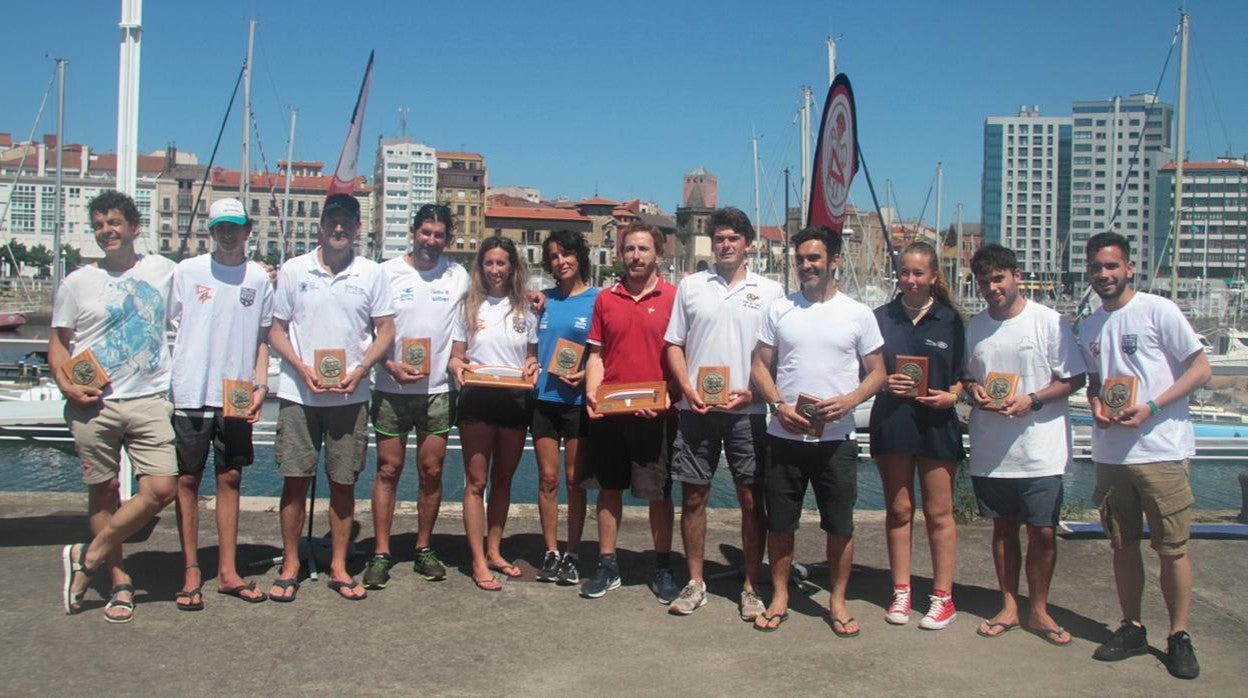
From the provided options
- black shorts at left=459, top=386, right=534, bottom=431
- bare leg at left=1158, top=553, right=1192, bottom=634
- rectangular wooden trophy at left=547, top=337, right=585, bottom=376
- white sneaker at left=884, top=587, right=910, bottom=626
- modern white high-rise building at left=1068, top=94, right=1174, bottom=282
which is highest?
modern white high-rise building at left=1068, top=94, right=1174, bottom=282

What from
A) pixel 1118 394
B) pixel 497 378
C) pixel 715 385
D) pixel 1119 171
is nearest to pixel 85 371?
pixel 497 378

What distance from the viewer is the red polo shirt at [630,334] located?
5.46 metres

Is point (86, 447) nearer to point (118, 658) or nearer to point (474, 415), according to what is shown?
point (118, 658)

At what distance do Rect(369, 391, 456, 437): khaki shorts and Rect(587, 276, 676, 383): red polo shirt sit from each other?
922 millimetres

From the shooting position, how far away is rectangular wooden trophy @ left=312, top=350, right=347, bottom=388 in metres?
5.29

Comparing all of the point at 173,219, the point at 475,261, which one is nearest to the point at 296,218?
the point at 173,219

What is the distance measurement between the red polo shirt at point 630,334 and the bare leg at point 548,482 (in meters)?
0.56

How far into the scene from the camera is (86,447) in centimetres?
500

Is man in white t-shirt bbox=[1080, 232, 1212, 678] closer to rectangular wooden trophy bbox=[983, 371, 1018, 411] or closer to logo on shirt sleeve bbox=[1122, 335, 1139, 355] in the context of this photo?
logo on shirt sleeve bbox=[1122, 335, 1139, 355]

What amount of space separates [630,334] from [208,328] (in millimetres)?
2157

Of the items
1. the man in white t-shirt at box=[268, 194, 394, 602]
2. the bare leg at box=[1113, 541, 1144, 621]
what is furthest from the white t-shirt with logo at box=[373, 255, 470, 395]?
the bare leg at box=[1113, 541, 1144, 621]

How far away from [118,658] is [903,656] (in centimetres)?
345

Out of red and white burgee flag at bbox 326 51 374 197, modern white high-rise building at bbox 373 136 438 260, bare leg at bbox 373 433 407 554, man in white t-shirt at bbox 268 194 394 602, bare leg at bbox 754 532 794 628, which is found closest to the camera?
bare leg at bbox 754 532 794 628

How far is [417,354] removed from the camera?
5535mm
